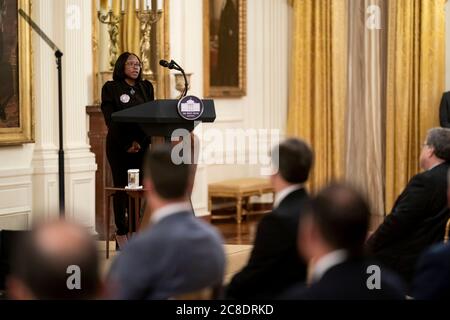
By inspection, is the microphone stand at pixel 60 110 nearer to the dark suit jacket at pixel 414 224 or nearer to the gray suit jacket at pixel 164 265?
the dark suit jacket at pixel 414 224

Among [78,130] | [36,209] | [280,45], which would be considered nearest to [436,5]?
[280,45]

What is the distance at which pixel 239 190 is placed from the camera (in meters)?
10.7

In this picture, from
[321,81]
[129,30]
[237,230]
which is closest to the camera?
[129,30]

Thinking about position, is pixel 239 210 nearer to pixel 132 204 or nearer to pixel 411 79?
pixel 411 79

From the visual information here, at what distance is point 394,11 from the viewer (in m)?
11.1

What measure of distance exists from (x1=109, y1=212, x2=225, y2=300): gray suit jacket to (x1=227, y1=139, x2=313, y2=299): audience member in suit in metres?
0.56

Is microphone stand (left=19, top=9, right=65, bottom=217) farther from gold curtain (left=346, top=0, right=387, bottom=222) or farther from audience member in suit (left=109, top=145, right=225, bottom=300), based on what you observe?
gold curtain (left=346, top=0, right=387, bottom=222)

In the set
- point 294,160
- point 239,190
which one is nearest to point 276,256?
point 294,160

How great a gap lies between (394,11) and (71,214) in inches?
195

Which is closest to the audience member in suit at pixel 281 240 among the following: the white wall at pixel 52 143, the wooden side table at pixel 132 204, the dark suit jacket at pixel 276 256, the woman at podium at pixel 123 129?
the dark suit jacket at pixel 276 256

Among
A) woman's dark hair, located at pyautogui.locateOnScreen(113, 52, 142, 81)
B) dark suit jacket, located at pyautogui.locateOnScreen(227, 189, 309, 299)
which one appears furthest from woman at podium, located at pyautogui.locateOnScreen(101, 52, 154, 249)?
dark suit jacket, located at pyautogui.locateOnScreen(227, 189, 309, 299)

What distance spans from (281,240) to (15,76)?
5114 mm
